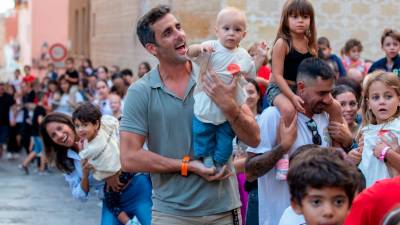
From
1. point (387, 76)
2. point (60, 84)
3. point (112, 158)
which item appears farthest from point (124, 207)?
point (60, 84)

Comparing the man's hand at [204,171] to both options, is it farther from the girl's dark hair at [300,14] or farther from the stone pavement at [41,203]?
the stone pavement at [41,203]

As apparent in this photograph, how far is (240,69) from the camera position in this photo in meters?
5.39

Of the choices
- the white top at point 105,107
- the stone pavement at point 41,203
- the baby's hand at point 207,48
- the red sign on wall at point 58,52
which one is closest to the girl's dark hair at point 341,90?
the baby's hand at point 207,48

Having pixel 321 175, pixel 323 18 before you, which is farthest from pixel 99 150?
pixel 323 18

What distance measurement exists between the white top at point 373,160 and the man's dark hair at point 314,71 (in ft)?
1.45

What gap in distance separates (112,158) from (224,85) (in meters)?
2.79

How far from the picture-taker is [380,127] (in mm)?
5742

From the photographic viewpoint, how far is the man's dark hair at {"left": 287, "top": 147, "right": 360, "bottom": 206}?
394 centimetres

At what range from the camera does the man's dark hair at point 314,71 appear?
221 inches

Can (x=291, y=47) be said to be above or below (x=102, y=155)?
above

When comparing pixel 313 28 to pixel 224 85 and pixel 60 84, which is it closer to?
pixel 224 85

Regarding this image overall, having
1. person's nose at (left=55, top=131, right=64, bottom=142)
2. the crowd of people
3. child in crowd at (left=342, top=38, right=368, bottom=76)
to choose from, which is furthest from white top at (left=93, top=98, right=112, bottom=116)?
the crowd of people

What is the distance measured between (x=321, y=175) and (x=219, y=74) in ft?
5.02

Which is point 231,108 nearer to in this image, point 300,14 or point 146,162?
point 146,162
